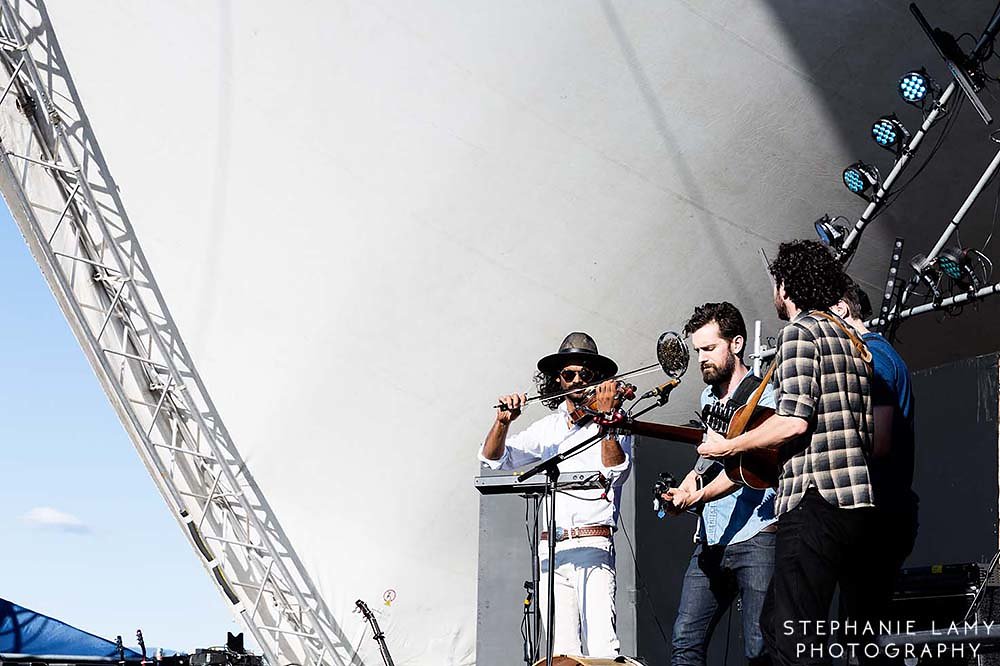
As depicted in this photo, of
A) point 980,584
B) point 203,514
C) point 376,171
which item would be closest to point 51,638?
point 203,514

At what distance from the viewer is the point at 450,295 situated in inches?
241

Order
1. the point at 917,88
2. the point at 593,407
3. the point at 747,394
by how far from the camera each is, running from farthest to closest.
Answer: the point at 917,88
the point at 593,407
the point at 747,394

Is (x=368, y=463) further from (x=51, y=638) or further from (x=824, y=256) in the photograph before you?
(x=824, y=256)

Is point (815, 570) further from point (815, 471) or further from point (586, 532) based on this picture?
point (586, 532)

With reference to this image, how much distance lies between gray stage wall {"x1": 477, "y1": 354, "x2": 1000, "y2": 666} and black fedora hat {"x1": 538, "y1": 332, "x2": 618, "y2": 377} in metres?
0.81

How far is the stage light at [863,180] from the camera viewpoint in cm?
568

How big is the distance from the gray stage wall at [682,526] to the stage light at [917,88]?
130 centimetres

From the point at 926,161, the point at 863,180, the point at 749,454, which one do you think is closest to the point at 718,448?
the point at 749,454

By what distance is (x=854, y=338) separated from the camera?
2.55m

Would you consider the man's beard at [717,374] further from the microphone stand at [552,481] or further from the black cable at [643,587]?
the black cable at [643,587]

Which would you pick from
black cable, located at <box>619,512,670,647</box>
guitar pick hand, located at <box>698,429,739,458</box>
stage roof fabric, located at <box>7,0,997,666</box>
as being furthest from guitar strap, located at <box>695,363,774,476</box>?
stage roof fabric, located at <box>7,0,997,666</box>

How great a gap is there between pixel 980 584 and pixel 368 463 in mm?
3343

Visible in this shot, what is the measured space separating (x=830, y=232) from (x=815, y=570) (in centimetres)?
Result: 382

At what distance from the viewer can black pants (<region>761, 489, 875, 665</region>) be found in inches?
91.5
